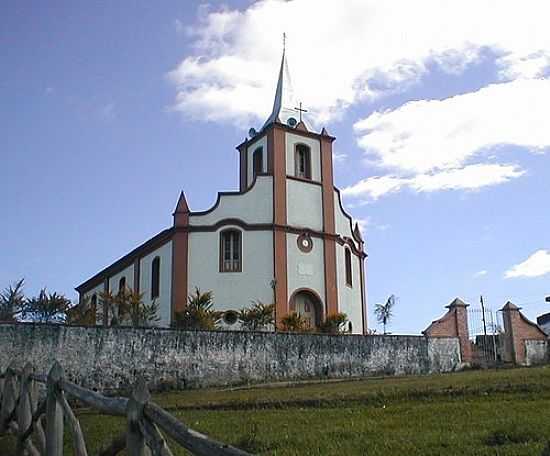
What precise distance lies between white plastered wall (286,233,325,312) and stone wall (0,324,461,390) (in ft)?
25.1

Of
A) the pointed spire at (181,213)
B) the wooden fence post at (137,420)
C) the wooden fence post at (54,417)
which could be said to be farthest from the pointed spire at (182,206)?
the wooden fence post at (137,420)

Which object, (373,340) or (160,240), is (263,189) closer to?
(160,240)

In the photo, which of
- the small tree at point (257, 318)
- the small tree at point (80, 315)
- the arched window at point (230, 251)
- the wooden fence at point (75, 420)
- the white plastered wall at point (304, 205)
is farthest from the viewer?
the white plastered wall at point (304, 205)

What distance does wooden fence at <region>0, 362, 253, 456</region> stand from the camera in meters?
3.88

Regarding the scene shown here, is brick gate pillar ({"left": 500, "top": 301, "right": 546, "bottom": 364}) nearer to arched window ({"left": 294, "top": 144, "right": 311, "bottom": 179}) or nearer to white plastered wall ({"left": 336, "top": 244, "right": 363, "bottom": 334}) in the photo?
white plastered wall ({"left": 336, "top": 244, "right": 363, "bottom": 334})

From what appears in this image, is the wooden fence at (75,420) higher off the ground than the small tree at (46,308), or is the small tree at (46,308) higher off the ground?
the small tree at (46,308)

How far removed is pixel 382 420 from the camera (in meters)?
9.13

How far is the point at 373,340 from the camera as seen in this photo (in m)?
22.1

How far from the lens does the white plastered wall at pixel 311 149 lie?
31797 millimetres

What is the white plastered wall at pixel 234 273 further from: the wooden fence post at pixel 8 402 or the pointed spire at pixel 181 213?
the wooden fence post at pixel 8 402

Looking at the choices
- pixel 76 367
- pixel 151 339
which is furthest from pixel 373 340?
pixel 76 367

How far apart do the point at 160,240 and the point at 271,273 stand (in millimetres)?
5516

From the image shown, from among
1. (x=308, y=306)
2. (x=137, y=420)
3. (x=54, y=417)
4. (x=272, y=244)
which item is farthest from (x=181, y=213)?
(x=137, y=420)

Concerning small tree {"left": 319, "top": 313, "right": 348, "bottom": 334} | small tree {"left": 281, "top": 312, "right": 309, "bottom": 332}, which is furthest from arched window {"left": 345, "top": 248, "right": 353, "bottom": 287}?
small tree {"left": 281, "top": 312, "right": 309, "bottom": 332}
